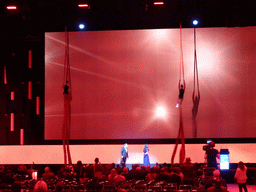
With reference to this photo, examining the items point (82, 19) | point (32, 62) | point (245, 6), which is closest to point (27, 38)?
point (32, 62)

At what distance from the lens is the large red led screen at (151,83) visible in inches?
514

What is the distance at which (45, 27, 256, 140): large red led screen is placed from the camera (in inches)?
514

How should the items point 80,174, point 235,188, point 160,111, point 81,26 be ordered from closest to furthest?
point 80,174 → point 235,188 → point 160,111 → point 81,26

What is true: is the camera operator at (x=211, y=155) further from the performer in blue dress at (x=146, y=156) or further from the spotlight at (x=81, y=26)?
the spotlight at (x=81, y=26)

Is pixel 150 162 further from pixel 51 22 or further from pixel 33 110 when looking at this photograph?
pixel 51 22

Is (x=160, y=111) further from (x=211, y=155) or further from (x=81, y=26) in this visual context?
(x=81, y=26)

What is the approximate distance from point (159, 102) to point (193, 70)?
1696mm

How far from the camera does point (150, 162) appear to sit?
1366 cm

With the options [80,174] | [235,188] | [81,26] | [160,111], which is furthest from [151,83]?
[235,188]

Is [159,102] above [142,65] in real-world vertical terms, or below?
below

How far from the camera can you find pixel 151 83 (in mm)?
13352

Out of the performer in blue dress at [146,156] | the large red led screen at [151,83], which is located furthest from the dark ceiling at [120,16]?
the performer in blue dress at [146,156]

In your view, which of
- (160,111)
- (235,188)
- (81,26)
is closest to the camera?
(235,188)

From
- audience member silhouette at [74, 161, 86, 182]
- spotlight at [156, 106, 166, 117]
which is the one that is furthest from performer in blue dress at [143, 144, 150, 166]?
audience member silhouette at [74, 161, 86, 182]
